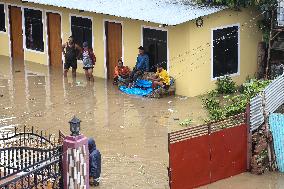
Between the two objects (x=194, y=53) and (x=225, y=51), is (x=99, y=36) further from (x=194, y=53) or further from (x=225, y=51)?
(x=225, y=51)

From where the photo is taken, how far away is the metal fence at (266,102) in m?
15.9

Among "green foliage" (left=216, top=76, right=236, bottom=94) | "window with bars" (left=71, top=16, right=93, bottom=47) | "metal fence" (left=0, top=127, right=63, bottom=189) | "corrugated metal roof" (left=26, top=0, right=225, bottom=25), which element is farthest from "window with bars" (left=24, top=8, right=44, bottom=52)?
"metal fence" (left=0, top=127, right=63, bottom=189)

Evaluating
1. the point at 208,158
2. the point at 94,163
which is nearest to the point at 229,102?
the point at 208,158

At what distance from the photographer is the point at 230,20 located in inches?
876

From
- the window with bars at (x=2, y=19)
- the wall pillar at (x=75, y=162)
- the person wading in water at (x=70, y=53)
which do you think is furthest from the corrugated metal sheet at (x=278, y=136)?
the window with bars at (x=2, y=19)

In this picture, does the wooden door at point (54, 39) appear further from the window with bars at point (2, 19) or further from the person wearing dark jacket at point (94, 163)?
the person wearing dark jacket at point (94, 163)

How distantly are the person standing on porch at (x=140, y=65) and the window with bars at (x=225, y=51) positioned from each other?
2.18 m

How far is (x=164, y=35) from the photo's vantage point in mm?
21953

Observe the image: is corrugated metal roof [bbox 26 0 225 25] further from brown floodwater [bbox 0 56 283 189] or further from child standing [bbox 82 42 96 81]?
brown floodwater [bbox 0 56 283 189]

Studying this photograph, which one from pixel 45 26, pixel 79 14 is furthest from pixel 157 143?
pixel 45 26

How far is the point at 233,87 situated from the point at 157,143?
5611 mm

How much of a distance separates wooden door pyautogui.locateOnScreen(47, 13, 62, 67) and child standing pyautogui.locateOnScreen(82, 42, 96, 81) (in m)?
2.47

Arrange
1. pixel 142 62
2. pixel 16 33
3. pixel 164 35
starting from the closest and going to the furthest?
pixel 164 35
pixel 142 62
pixel 16 33

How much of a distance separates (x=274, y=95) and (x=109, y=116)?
4824 mm
